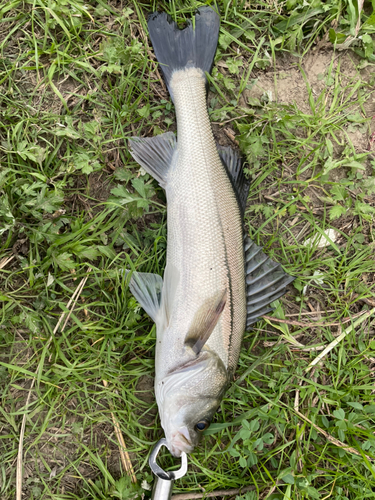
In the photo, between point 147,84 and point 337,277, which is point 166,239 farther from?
point 337,277

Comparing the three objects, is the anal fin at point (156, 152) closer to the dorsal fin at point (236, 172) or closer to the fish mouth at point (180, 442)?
the dorsal fin at point (236, 172)

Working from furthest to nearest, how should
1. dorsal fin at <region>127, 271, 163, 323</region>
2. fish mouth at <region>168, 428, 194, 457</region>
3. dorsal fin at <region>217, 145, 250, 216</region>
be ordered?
dorsal fin at <region>217, 145, 250, 216</region>
dorsal fin at <region>127, 271, 163, 323</region>
fish mouth at <region>168, 428, 194, 457</region>

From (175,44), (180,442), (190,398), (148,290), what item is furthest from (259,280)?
(175,44)

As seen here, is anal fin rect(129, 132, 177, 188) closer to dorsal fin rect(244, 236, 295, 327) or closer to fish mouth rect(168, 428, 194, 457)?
dorsal fin rect(244, 236, 295, 327)

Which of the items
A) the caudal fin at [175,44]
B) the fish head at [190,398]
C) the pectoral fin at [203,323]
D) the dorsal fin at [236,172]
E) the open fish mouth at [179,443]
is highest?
the caudal fin at [175,44]

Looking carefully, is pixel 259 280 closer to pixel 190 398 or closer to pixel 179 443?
pixel 190 398

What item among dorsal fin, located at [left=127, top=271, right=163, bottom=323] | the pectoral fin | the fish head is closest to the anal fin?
dorsal fin, located at [left=127, top=271, right=163, bottom=323]

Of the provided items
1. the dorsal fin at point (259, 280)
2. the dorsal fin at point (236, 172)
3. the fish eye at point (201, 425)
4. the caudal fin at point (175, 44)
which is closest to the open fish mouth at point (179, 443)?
the fish eye at point (201, 425)
